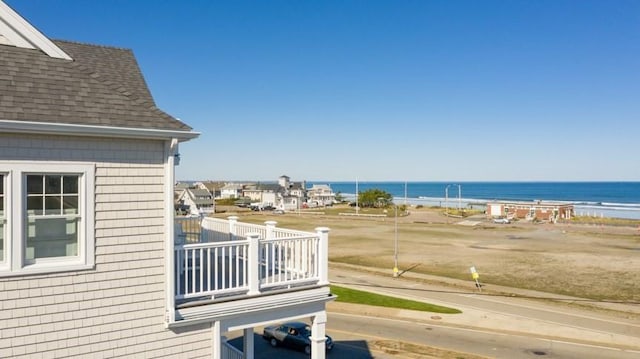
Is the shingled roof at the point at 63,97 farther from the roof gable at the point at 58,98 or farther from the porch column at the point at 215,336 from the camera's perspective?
the porch column at the point at 215,336

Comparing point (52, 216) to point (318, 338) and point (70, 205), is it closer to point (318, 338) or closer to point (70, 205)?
point (70, 205)

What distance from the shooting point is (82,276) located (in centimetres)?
792

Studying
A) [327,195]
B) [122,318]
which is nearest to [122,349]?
[122,318]

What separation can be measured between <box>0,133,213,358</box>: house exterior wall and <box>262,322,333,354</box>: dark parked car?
9.18 meters

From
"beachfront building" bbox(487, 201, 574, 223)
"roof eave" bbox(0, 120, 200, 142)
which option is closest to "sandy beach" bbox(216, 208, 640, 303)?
"beachfront building" bbox(487, 201, 574, 223)

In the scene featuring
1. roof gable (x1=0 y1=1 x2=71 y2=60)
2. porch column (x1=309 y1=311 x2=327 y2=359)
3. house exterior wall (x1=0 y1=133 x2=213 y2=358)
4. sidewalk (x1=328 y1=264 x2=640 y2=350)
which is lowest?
sidewalk (x1=328 y1=264 x2=640 y2=350)

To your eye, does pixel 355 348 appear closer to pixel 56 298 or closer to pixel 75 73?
pixel 56 298

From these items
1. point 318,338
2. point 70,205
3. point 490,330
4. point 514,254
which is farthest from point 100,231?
point 514,254

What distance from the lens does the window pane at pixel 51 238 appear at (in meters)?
7.71

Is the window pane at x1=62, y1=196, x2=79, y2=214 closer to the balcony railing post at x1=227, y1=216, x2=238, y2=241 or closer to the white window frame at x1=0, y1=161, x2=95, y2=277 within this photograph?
the white window frame at x1=0, y1=161, x2=95, y2=277

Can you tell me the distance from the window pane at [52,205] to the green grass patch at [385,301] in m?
17.6

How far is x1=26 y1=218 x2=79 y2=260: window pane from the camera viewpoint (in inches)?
303

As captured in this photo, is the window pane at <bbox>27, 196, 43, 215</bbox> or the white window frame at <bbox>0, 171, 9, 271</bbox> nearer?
the white window frame at <bbox>0, 171, 9, 271</bbox>

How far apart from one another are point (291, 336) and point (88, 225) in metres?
11.4
